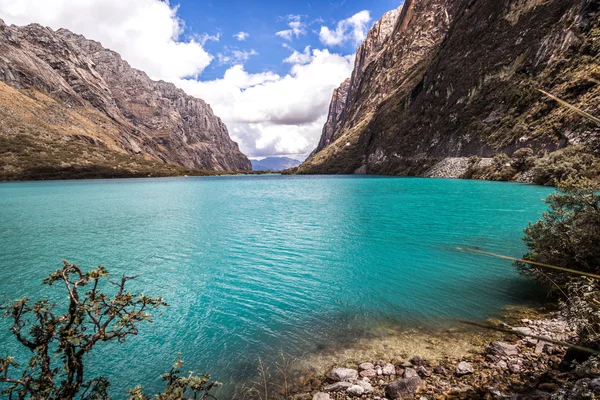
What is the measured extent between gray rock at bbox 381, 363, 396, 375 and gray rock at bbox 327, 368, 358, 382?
0.92 meters

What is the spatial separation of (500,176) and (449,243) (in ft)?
272

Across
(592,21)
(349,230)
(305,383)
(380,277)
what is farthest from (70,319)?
(592,21)

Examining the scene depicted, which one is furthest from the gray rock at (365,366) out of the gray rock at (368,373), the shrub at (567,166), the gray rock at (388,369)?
the shrub at (567,166)

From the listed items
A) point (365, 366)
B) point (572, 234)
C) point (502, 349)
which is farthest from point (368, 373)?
point (572, 234)

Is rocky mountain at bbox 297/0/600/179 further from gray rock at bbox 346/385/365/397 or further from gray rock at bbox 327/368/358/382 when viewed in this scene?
gray rock at bbox 346/385/365/397

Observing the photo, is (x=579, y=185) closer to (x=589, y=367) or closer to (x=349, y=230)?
(x=589, y=367)

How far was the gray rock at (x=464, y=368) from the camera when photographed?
9.42 m

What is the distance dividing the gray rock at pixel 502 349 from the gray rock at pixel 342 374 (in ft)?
16.0

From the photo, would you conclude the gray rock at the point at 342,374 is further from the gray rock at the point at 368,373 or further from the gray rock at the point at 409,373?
the gray rock at the point at 409,373

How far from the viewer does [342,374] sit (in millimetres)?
9977

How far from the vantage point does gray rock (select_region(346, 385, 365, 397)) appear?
353 inches

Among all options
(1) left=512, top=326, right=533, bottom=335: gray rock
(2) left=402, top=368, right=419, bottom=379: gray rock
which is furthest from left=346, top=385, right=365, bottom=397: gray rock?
(1) left=512, top=326, right=533, bottom=335: gray rock

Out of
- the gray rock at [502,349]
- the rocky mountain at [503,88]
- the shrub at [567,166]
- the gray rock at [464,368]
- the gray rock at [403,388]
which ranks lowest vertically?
the gray rock at [403,388]

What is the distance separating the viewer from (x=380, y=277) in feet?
63.4
